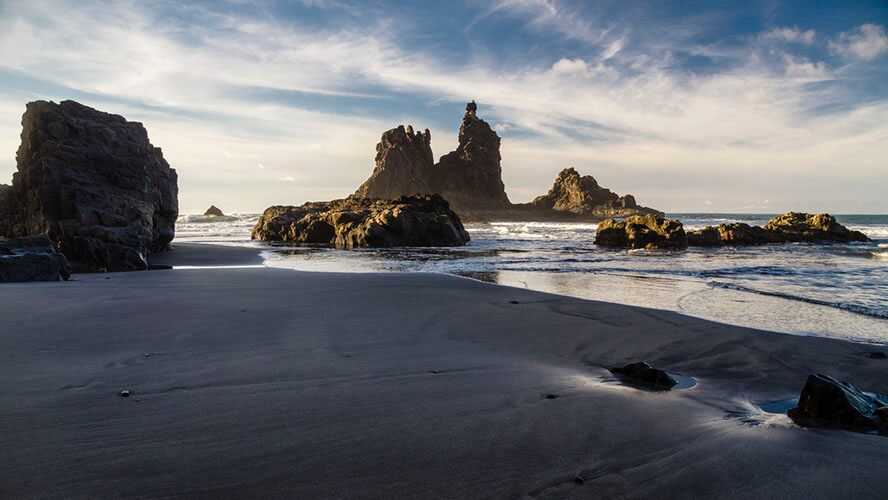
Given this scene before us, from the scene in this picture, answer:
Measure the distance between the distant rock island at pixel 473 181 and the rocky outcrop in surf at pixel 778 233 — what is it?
3284 inches

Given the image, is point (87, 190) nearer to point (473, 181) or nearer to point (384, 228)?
point (384, 228)

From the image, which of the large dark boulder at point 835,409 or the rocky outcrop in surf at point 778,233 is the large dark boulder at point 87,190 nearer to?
the large dark boulder at point 835,409

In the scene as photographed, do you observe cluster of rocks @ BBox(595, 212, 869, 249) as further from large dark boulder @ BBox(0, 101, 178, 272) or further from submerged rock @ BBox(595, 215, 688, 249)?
large dark boulder @ BBox(0, 101, 178, 272)

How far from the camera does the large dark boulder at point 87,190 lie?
14.3 m

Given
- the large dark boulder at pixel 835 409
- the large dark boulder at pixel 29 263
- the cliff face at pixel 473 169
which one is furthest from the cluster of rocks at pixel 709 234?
the cliff face at pixel 473 169

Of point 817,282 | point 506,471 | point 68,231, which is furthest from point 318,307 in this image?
point 68,231

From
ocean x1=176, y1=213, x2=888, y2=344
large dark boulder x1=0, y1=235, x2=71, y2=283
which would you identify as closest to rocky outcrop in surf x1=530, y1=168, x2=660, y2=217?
ocean x1=176, y1=213, x2=888, y2=344

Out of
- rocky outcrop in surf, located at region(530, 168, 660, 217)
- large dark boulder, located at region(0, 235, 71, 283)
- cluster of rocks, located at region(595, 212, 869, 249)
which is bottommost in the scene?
large dark boulder, located at region(0, 235, 71, 283)

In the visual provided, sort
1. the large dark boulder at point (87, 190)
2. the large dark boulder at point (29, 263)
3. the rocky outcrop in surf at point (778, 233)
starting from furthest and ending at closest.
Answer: the rocky outcrop in surf at point (778, 233) → the large dark boulder at point (87, 190) → the large dark boulder at point (29, 263)

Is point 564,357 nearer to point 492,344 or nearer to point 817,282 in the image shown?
point 492,344

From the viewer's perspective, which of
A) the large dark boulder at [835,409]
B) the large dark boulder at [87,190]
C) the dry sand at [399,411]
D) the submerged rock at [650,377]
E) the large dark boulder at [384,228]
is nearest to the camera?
the dry sand at [399,411]

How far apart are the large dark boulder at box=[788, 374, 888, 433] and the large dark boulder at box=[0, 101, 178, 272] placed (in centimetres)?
1533

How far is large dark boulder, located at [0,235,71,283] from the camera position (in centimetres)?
923

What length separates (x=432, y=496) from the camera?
1993 millimetres
